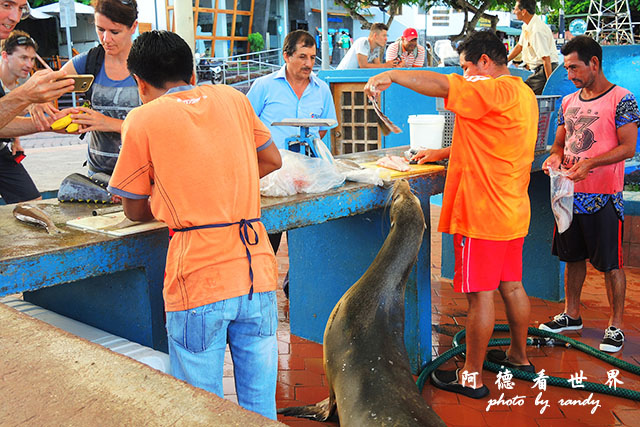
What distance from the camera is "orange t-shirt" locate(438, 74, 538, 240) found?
3062mm

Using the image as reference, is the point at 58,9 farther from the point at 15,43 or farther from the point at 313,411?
the point at 313,411

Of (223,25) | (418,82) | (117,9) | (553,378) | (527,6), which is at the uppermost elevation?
(223,25)

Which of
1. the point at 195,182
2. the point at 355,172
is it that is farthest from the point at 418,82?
the point at 195,182

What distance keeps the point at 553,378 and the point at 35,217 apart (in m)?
2.98

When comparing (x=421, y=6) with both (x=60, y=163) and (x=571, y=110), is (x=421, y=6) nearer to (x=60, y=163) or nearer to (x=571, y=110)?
(x=60, y=163)

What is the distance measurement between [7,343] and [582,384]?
3.13 metres

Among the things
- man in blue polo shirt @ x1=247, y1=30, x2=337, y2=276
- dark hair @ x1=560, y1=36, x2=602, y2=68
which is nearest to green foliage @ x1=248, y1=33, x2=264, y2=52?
man in blue polo shirt @ x1=247, y1=30, x2=337, y2=276

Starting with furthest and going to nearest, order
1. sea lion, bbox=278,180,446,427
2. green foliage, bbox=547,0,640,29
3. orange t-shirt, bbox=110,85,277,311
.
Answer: green foliage, bbox=547,0,640,29 → sea lion, bbox=278,180,446,427 → orange t-shirt, bbox=110,85,277,311

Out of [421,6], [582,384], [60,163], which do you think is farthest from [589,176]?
[421,6]

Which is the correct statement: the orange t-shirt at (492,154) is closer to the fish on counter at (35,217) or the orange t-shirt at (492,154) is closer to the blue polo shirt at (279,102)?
the blue polo shirt at (279,102)

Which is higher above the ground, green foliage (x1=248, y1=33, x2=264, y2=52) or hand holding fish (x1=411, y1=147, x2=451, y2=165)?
green foliage (x1=248, y1=33, x2=264, y2=52)

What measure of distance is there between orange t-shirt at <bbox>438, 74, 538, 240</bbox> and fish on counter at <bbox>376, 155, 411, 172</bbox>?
37 centimetres

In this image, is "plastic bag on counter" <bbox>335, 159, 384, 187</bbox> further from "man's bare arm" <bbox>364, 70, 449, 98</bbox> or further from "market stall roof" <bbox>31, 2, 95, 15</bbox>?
"market stall roof" <bbox>31, 2, 95, 15</bbox>

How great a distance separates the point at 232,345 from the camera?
225 cm
